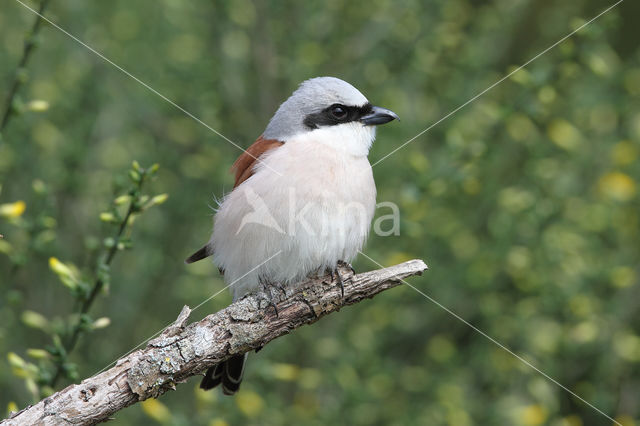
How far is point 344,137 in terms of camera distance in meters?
4.01

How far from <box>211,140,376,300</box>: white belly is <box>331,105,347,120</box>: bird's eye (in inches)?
9.4

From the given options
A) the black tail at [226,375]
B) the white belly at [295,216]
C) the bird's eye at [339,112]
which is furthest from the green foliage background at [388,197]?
the white belly at [295,216]

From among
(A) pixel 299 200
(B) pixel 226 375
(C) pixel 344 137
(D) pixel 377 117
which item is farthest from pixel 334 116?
(B) pixel 226 375

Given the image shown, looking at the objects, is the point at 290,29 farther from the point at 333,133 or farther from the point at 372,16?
the point at 333,133

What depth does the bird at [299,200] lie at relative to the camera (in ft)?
12.0

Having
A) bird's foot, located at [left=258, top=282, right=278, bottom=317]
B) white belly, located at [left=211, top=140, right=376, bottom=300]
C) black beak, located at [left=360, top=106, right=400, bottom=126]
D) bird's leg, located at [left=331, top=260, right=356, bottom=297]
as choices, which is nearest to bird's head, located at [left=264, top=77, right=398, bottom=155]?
black beak, located at [left=360, top=106, right=400, bottom=126]

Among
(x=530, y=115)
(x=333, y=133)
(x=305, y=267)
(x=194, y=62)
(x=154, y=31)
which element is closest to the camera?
(x=305, y=267)

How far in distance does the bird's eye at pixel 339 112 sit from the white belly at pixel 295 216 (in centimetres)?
24

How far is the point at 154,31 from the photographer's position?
265 inches

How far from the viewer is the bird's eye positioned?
404 cm

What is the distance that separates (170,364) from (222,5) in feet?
11.9

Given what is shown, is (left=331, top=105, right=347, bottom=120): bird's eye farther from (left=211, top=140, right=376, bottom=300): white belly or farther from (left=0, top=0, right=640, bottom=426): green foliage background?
(left=0, top=0, right=640, bottom=426): green foliage background

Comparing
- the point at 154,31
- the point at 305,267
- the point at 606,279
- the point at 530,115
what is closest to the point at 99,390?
the point at 305,267

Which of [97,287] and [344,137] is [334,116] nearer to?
[344,137]
